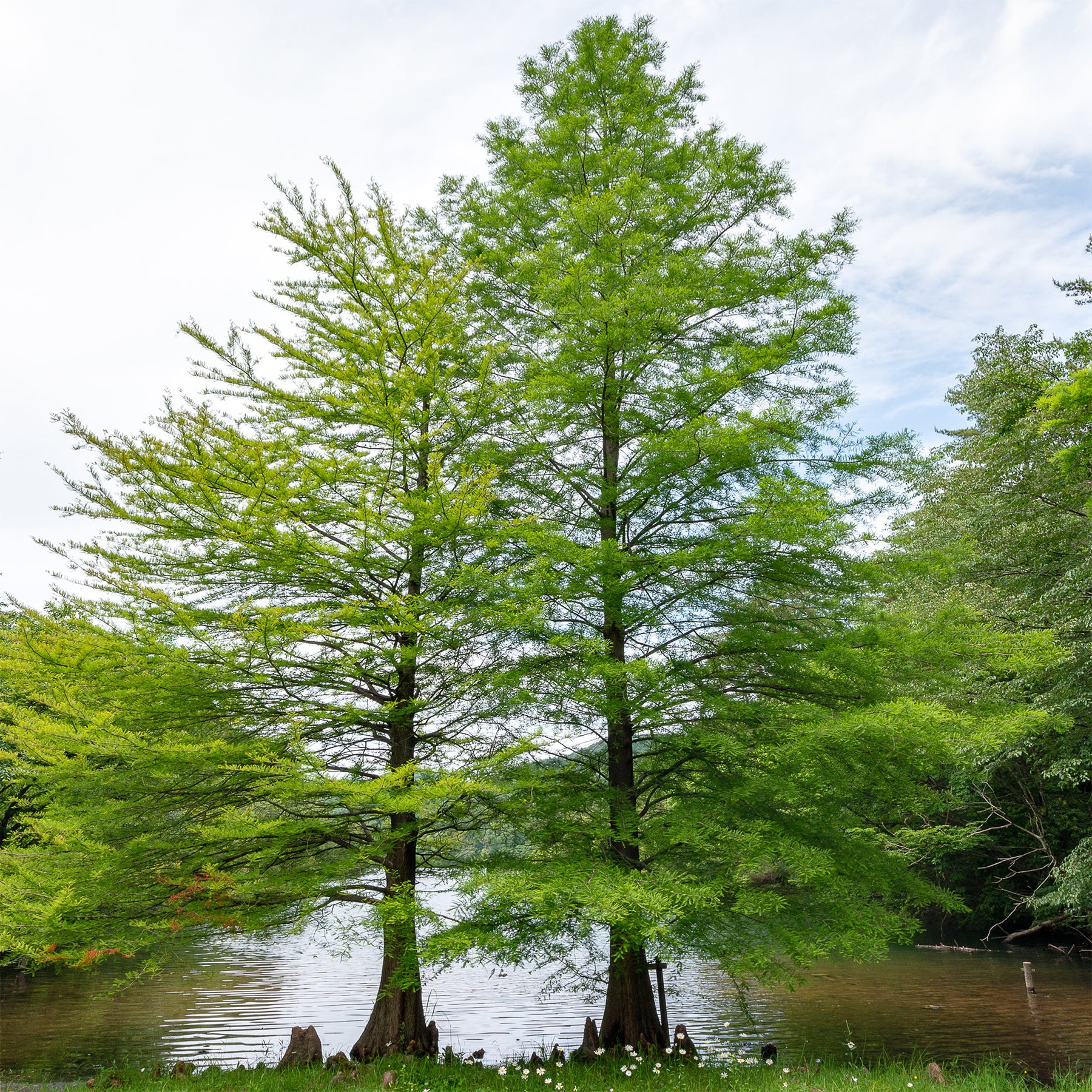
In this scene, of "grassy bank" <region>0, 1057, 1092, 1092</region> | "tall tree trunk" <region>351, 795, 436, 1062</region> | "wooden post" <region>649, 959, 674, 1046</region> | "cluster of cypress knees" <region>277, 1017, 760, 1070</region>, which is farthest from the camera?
"wooden post" <region>649, 959, 674, 1046</region>

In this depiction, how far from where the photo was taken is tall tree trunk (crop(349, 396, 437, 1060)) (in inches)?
360

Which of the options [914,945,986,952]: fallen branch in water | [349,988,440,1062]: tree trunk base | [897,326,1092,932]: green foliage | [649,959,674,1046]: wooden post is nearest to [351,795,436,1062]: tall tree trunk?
[349,988,440,1062]: tree trunk base

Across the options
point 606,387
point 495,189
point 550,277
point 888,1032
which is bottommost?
point 888,1032

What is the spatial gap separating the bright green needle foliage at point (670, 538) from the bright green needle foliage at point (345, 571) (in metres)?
0.96

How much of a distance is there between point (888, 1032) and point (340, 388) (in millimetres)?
14830

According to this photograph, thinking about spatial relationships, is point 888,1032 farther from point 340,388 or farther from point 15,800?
point 15,800

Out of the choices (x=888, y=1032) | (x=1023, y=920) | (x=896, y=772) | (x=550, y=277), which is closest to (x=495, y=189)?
(x=550, y=277)

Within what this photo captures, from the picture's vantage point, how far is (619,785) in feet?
34.3

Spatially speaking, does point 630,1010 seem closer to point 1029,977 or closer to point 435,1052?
point 435,1052

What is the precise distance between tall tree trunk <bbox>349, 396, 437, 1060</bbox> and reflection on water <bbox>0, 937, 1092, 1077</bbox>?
1405 mm

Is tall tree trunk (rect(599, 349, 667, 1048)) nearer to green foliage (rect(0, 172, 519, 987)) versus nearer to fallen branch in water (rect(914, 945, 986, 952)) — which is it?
green foliage (rect(0, 172, 519, 987))

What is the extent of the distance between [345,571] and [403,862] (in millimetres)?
3920

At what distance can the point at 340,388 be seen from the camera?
1031 cm

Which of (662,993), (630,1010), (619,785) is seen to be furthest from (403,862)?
(662,993)
